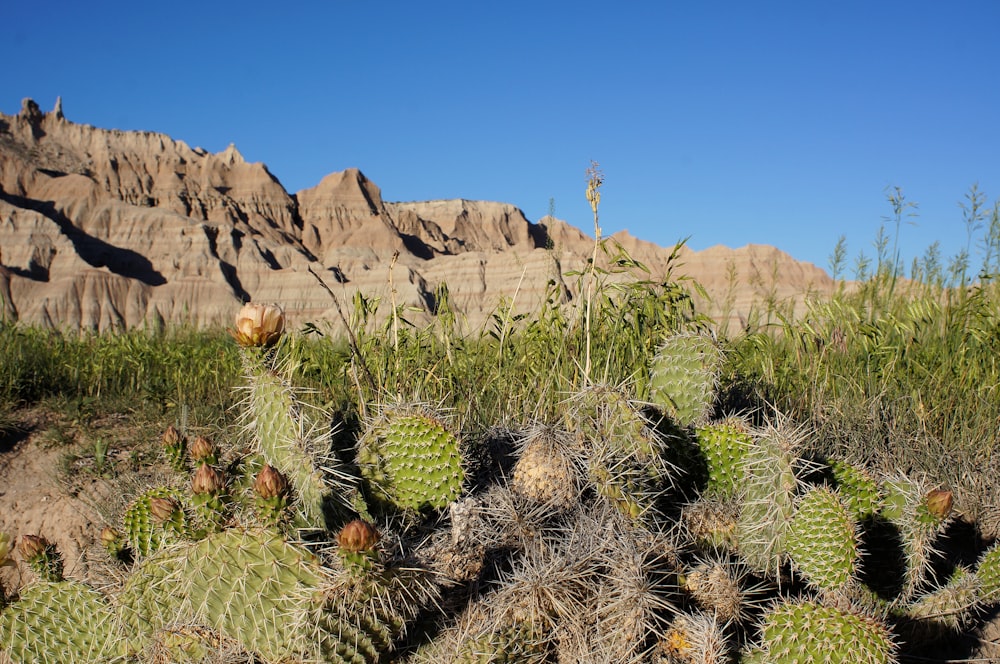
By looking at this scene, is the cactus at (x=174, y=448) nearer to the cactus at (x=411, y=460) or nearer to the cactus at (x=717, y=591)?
the cactus at (x=411, y=460)

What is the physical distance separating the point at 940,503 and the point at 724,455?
2.27 ft

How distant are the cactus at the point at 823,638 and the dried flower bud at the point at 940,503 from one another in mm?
586

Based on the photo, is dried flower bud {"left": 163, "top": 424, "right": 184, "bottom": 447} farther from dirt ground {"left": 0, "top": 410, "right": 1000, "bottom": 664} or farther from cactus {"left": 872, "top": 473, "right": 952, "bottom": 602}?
cactus {"left": 872, "top": 473, "right": 952, "bottom": 602}

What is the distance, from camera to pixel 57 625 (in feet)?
6.88

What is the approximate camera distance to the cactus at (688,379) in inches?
109

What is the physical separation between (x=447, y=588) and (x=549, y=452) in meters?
0.59

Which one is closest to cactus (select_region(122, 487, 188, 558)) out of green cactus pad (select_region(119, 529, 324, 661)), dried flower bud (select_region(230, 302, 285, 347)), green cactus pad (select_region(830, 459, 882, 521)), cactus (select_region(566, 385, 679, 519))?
green cactus pad (select_region(119, 529, 324, 661))

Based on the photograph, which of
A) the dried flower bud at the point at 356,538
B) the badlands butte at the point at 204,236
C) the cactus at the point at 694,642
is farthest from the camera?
the badlands butte at the point at 204,236

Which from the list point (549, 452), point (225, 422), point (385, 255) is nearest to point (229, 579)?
point (549, 452)

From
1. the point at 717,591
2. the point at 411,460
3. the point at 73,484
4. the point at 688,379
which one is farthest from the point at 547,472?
the point at 73,484

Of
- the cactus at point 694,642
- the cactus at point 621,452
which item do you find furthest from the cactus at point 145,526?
the cactus at point 694,642

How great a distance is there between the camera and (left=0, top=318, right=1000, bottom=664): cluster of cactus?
1734 mm

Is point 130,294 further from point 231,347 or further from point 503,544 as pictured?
point 503,544

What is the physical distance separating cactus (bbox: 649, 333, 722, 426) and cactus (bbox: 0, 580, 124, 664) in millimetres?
2042
